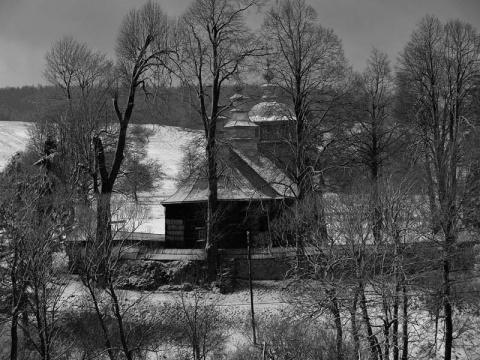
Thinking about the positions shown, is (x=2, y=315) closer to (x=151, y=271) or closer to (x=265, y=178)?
(x=151, y=271)

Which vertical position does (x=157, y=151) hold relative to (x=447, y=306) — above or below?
above

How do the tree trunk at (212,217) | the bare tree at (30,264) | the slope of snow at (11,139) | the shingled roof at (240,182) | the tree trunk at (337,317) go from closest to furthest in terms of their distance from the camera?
the bare tree at (30,264) → the tree trunk at (337,317) → the tree trunk at (212,217) → the shingled roof at (240,182) → the slope of snow at (11,139)

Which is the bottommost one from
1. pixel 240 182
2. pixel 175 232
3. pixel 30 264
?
pixel 30 264

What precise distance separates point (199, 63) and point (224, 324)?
1087 centimetres

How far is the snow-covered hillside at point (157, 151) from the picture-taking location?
150 ft

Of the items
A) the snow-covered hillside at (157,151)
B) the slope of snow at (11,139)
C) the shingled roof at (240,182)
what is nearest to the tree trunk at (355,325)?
the shingled roof at (240,182)

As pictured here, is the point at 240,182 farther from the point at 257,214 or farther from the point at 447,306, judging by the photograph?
the point at 447,306

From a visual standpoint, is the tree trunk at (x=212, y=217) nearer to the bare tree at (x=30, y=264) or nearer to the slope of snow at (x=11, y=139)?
the bare tree at (x=30, y=264)

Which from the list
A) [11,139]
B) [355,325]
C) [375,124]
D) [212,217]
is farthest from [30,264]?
[11,139]

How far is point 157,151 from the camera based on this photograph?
73062 millimetres

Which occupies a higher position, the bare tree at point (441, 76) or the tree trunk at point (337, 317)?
the bare tree at point (441, 76)

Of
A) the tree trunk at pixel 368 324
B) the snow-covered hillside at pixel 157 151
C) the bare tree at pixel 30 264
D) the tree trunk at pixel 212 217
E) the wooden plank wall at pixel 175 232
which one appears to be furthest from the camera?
the snow-covered hillside at pixel 157 151

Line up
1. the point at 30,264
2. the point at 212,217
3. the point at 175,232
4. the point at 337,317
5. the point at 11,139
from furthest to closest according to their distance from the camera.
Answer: the point at 11,139, the point at 175,232, the point at 212,217, the point at 337,317, the point at 30,264

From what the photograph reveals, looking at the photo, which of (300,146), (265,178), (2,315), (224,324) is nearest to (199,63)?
(300,146)
